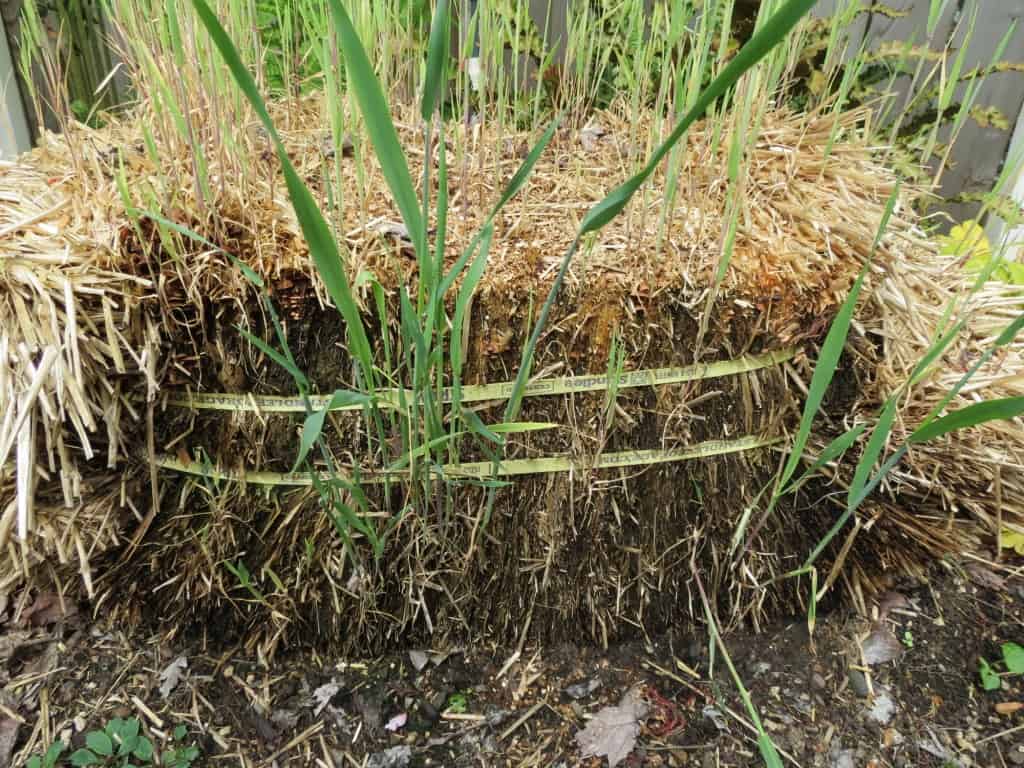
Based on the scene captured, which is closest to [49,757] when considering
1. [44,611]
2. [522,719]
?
[44,611]

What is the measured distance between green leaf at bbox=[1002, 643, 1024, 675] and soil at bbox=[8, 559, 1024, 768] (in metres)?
0.01

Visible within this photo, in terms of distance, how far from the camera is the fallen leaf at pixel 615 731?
956mm

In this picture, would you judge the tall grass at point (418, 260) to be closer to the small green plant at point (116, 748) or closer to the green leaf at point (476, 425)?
the green leaf at point (476, 425)

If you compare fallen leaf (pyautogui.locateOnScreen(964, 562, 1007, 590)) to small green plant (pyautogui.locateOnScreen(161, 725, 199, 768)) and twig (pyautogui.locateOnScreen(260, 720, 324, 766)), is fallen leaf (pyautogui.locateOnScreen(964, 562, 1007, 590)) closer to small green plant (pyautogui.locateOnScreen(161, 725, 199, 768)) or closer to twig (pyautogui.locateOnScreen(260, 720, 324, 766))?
twig (pyautogui.locateOnScreen(260, 720, 324, 766))

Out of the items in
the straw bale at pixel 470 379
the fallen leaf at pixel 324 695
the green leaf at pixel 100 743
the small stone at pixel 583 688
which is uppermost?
the straw bale at pixel 470 379

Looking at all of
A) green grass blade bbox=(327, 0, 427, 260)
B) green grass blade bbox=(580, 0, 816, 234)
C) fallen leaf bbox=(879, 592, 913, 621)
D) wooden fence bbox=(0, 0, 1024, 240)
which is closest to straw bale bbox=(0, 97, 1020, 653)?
fallen leaf bbox=(879, 592, 913, 621)

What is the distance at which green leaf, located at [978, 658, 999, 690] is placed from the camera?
3.36 ft

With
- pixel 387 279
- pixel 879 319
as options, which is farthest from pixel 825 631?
pixel 387 279

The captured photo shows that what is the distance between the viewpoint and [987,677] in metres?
1.03

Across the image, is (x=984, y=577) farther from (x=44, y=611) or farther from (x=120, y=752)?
(x=44, y=611)

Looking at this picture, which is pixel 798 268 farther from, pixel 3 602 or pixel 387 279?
pixel 3 602

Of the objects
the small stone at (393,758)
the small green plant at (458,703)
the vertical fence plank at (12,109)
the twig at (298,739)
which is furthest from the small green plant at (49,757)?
the vertical fence plank at (12,109)

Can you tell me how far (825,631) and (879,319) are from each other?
1.66ft

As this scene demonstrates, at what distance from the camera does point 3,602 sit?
114cm
